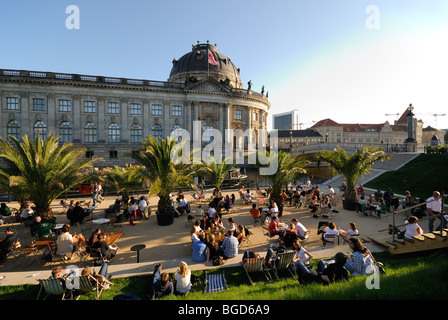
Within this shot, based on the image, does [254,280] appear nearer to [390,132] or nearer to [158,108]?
[158,108]

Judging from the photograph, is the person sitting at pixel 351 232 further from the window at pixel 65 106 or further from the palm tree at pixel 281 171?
the window at pixel 65 106

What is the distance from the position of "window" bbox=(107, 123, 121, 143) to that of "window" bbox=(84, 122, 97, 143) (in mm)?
2593

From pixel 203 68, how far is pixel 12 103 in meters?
39.1

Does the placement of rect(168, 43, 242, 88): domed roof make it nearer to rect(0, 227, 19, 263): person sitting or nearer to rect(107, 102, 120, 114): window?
rect(107, 102, 120, 114): window

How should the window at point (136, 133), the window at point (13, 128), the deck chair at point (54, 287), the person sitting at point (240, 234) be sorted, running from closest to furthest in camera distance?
the deck chair at point (54, 287)
the person sitting at point (240, 234)
the window at point (13, 128)
the window at point (136, 133)

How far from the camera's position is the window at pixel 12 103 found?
37.7 m

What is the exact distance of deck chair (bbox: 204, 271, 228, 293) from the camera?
628cm

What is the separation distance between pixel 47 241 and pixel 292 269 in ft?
30.5

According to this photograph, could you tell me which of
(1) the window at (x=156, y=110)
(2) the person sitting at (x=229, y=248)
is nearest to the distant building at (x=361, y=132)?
(1) the window at (x=156, y=110)

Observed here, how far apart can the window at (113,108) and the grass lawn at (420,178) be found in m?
42.6

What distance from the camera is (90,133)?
1625 inches

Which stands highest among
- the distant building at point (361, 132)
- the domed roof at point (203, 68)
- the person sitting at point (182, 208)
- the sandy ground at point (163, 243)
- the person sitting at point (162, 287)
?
the domed roof at point (203, 68)

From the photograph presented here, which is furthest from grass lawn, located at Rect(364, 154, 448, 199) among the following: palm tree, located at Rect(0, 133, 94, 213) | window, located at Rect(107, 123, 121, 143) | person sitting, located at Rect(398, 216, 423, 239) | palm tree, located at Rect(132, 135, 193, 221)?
window, located at Rect(107, 123, 121, 143)
